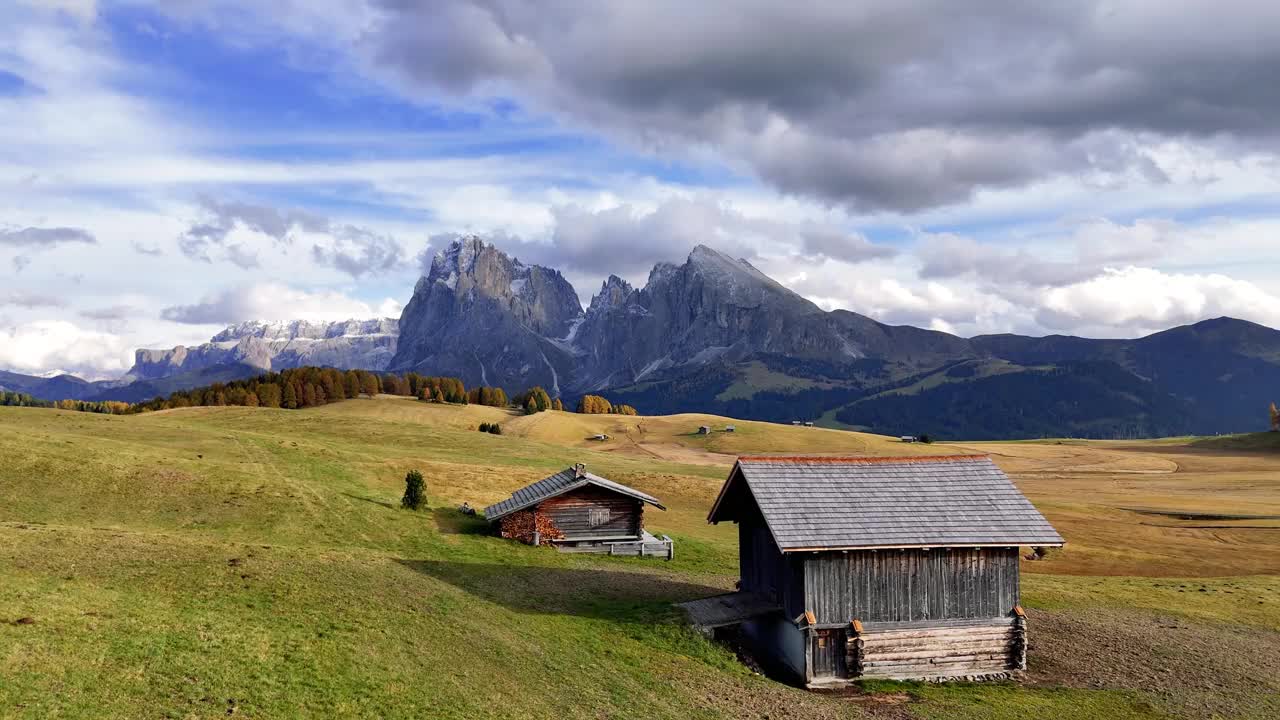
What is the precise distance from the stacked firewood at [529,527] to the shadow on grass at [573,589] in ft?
18.6

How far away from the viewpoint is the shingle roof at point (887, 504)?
29828 mm

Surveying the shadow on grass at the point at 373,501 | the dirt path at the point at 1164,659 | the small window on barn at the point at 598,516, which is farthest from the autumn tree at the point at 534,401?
the dirt path at the point at 1164,659

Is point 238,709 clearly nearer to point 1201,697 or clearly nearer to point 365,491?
point 1201,697

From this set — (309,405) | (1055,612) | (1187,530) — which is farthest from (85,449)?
(309,405)

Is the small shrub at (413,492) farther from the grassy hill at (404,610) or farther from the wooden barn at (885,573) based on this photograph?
the wooden barn at (885,573)

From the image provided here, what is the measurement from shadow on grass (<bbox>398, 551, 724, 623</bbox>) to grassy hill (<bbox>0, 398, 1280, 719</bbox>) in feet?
0.71

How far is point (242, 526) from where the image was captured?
41.3 metres

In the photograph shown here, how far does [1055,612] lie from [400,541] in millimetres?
34375

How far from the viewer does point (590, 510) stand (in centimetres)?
4834

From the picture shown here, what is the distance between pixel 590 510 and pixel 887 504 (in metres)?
21.8

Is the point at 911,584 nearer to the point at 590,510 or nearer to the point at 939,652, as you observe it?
the point at 939,652

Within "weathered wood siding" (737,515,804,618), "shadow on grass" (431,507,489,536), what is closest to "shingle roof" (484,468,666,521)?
"shadow on grass" (431,507,489,536)

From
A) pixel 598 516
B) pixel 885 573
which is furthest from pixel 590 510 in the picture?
pixel 885 573

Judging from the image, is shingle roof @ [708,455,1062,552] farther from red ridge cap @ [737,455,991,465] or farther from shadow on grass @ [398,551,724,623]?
shadow on grass @ [398,551,724,623]
